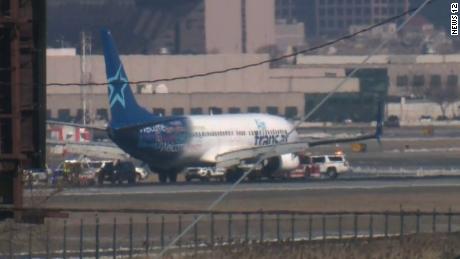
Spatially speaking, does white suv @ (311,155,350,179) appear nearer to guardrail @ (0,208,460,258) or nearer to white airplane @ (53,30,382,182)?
white airplane @ (53,30,382,182)

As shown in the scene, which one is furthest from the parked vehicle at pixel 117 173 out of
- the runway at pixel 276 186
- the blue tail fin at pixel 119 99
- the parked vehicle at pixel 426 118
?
the parked vehicle at pixel 426 118

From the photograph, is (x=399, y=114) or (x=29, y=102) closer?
(x=29, y=102)

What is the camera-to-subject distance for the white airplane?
53.9 metres

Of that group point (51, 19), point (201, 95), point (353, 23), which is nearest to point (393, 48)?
point (353, 23)

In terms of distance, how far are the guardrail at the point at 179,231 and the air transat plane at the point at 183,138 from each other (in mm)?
18473

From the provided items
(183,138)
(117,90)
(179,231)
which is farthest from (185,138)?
(179,231)

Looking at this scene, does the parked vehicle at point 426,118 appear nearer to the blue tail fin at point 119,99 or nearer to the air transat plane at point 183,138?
the air transat plane at point 183,138

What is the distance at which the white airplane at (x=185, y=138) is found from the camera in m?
53.9

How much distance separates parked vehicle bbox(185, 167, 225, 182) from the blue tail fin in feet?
9.98

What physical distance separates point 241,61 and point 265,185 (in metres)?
61.7

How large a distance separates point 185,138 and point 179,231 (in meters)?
26.2

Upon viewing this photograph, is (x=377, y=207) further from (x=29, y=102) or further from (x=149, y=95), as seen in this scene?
(x=149, y=95)

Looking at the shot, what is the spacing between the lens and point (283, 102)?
351ft

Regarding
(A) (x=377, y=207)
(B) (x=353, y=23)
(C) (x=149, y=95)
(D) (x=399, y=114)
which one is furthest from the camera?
(B) (x=353, y=23)
